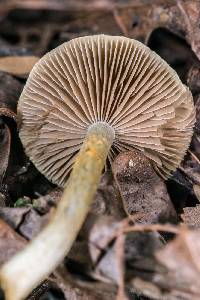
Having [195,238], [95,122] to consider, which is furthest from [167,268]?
[95,122]

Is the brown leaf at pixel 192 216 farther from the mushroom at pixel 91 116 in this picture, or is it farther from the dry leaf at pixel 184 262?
the dry leaf at pixel 184 262

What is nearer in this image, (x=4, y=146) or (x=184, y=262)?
(x=184, y=262)

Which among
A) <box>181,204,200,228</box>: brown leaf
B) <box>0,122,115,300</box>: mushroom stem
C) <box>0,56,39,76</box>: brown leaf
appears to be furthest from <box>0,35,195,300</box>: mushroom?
<box>0,56,39,76</box>: brown leaf

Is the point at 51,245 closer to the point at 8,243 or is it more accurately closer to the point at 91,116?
the point at 8,243

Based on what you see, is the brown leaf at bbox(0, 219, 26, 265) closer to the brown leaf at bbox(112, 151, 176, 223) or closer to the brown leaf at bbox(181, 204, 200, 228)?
the brown leaf at bbox(112, 151, 176, 223)

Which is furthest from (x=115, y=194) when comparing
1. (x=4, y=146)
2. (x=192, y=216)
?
(x=4, y=146)

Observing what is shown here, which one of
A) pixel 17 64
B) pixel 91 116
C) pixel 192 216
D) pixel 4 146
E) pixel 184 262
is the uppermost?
pixel 17 64

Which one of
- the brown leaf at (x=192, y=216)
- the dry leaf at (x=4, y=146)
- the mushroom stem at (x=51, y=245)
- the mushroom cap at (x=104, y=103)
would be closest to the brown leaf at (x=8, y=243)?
the mushroom stem at (x=51, y=245)
